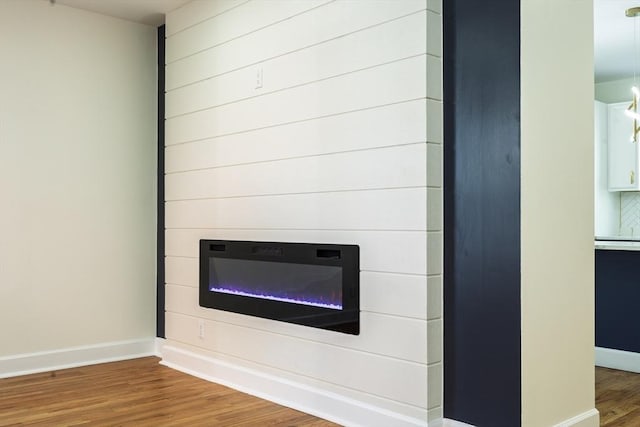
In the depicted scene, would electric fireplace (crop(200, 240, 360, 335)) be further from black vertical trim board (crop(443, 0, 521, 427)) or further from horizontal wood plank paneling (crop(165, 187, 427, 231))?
black vertical trim board (crop(443, 0, 521, 427))

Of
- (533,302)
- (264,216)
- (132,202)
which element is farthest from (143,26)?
(533,302)

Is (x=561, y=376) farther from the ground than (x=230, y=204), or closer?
closer

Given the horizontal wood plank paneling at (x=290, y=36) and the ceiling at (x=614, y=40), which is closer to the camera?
the horizontal wood plank paneling at (x=290, y=36)

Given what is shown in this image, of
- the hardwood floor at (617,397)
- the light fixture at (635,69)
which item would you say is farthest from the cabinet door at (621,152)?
the hardwood floor at (617,397)

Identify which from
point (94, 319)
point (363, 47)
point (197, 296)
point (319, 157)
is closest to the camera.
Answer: point (363, 47)

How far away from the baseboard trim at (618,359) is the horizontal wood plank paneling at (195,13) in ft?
11.7

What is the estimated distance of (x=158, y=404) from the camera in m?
3.67

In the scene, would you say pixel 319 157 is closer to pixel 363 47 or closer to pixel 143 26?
pixel 363 47

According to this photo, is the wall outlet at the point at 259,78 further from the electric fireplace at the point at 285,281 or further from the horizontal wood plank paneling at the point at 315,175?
the electric fireplace at the point at 285,281

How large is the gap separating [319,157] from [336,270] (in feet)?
2.09

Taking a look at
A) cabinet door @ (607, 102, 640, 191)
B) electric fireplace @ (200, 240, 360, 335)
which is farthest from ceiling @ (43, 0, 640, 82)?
electric fireplace @ (200, 240, 360, 335)

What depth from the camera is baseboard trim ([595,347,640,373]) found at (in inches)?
175

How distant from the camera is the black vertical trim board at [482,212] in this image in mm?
2721

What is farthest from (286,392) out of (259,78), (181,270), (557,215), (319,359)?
(259,78)
